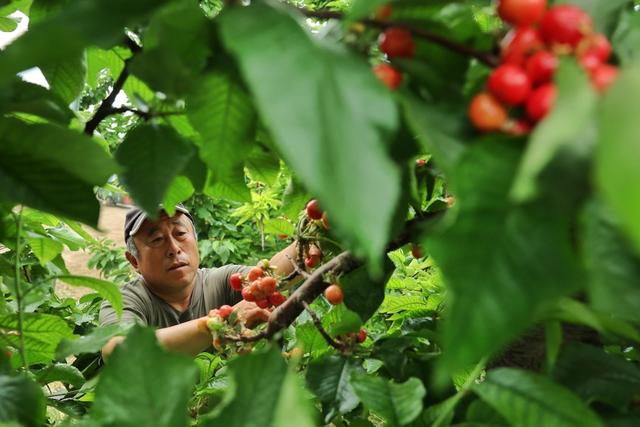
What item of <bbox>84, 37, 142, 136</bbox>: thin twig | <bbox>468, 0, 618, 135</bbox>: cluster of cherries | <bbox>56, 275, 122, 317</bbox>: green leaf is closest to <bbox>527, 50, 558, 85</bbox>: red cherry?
<bbox>468, 0, 618, 135</bbox>: cluster of cherries

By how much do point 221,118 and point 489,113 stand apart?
226 mm

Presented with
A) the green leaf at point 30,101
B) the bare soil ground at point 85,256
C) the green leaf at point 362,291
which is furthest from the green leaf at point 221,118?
the bare soil ground at point 85,256

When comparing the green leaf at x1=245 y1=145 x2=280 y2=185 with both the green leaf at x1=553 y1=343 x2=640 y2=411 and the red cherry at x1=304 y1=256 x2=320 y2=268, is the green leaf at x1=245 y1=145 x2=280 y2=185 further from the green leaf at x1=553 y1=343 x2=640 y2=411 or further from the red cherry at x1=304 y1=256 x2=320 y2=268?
the green leaf at x1=553 y1=343 x2=640 y2=411

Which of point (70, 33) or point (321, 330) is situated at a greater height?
point (70, 33)

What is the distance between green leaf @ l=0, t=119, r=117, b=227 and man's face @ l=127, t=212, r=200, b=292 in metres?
1.80

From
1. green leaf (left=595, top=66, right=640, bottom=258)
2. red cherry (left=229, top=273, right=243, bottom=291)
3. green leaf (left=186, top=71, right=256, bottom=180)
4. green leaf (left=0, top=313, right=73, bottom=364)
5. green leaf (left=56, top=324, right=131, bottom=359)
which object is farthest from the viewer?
Result: red cherry (left=229, top=273, right=243, bottom=291)

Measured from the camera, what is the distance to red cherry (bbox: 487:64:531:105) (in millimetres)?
324

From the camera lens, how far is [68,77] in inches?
28.3

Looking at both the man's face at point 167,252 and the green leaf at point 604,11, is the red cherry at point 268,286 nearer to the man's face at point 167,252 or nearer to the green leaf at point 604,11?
the green leaf at point 604,11

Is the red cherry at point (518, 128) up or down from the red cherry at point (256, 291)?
up

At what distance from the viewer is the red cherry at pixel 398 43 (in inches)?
15.5

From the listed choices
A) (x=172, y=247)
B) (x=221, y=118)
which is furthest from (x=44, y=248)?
(x=172, y=247)

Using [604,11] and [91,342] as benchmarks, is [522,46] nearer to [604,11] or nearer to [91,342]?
[604,11]

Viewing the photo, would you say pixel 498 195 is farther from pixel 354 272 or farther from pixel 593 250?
pixel 354 272
